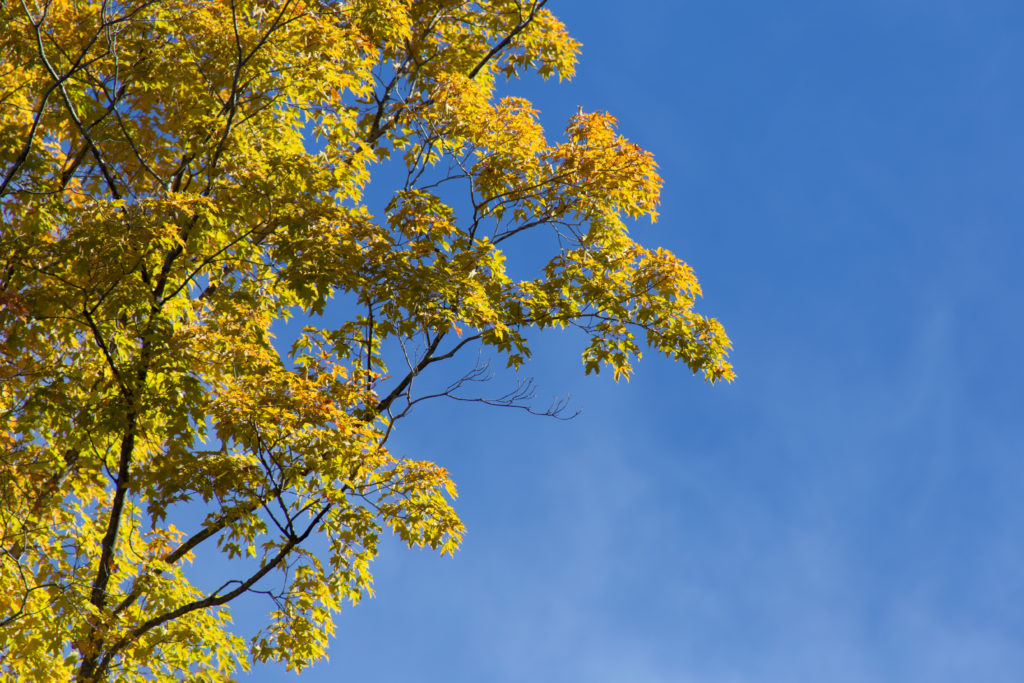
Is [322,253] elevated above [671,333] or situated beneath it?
situated beneath

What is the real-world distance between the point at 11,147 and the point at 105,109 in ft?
4.38

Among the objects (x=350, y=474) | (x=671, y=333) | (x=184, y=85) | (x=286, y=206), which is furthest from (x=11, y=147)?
(x=671, y=333)

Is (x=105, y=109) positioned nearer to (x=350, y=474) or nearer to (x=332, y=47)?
(x=332, y=47)

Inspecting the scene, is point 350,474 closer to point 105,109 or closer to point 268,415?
point 268,415

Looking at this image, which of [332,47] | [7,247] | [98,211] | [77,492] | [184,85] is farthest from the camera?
[77,492]

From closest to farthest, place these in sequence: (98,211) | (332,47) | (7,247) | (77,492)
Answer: (98,211) < (7,247) < (332,47) < (77,492)

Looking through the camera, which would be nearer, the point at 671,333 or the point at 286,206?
the point at 286,206

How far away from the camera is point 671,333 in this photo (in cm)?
1095

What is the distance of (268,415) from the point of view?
8445 millimetres

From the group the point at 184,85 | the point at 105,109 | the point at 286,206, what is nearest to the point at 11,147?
the point at 105,109

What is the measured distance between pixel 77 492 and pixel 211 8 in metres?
6.69

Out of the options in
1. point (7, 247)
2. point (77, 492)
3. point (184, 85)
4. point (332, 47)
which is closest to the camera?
point (7, 247)

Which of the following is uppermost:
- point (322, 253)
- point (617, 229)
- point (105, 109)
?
point (617, 229)

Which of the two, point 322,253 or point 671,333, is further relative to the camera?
point 671,333
